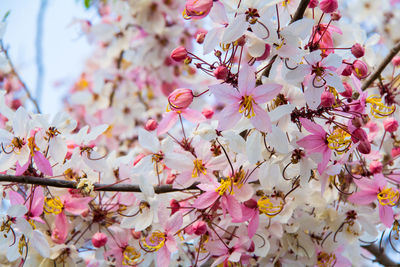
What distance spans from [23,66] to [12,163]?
6.44 feet

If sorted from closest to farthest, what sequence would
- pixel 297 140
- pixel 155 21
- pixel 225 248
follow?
pixel 297 140 < pixel 225 248 < pixel 155 21

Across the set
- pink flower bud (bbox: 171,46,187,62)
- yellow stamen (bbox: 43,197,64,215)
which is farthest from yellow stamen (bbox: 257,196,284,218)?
yellow stamen (bbox: 43,197,64,215)

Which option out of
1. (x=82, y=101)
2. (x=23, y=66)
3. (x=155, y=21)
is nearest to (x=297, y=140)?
(x=155, y=21)

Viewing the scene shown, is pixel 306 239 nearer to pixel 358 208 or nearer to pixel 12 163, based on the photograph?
pixel 358 208

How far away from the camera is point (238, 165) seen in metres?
0.89

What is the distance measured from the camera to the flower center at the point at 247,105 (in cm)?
80

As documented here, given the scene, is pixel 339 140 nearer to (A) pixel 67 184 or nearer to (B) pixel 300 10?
(B) pixel 300 10

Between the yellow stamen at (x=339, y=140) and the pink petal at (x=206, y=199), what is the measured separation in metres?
0.24

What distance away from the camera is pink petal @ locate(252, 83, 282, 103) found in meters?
0.80

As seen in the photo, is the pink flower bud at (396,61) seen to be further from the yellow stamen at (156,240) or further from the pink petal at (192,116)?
the yellow stamen at (156,240)

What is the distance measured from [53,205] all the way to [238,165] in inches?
16.0

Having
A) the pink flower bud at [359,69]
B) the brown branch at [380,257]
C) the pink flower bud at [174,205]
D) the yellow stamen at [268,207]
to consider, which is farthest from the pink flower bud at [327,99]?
the brown branch at [380,257]

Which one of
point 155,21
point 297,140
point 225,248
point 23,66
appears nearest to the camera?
point 297,140

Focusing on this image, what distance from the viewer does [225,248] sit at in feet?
3.14
